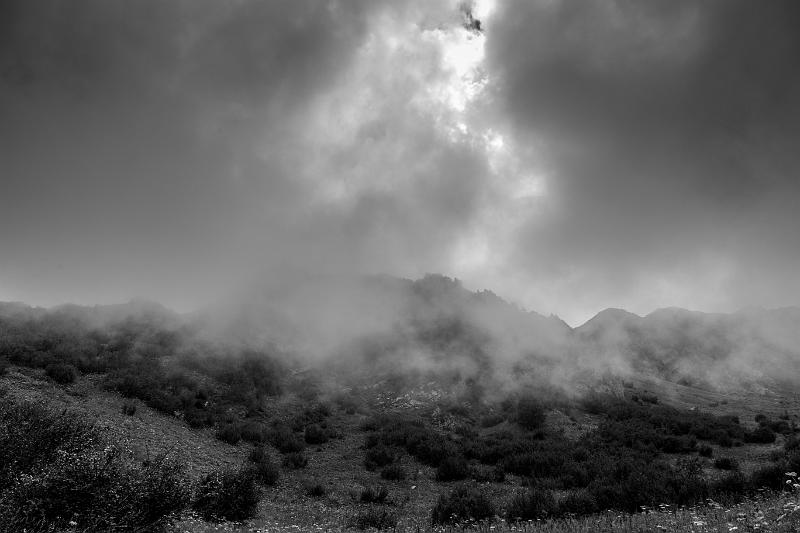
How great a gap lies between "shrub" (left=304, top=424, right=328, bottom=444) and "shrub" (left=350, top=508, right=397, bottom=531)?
9.89 m

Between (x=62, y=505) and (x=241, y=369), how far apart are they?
22.5 meters

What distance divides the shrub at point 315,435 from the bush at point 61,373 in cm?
1179

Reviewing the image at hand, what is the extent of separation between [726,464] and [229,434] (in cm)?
2187

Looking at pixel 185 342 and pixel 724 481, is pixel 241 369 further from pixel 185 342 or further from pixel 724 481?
pixel 724 481

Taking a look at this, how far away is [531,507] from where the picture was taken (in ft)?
43.6

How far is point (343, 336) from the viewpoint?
42.2m

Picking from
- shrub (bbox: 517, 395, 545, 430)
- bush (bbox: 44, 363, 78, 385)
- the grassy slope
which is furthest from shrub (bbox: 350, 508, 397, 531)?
bush (bbox: 44, 363, 78, 385)

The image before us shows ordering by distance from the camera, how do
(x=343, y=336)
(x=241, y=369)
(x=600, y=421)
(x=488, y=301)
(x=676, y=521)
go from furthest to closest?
(x=488, y=301)
(x=343, y=336)
(x=241, y=369)
(x=600, y=421)
(x=676, y=521)

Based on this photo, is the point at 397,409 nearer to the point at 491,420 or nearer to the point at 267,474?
the point at 491,420

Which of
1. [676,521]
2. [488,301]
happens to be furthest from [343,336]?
[676,521]

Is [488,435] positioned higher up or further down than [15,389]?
further down

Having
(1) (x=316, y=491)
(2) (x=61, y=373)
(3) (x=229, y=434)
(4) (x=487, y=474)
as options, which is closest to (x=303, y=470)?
(1) (x=316, y=491)

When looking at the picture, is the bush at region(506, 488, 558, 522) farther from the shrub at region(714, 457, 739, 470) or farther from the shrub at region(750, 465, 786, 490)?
the shrub at region(714, 457, 739, 470)

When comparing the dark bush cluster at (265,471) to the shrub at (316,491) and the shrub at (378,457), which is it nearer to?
the shrub at (316,491)
